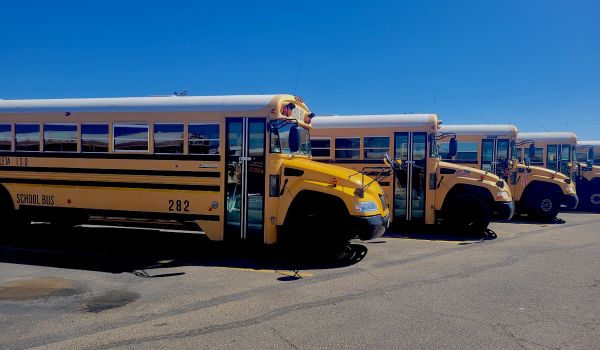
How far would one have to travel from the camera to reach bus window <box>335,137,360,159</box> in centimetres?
1055

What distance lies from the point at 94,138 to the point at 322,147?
515 centimetres

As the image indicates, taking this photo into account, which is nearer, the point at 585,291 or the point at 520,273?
the point at 585,291

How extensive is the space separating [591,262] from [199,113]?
690 cm

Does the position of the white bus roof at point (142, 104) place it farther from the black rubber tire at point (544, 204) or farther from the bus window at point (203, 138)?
the black rubber tire at point (544, 204)

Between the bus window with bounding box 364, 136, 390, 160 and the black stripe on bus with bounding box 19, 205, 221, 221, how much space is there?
177 inches

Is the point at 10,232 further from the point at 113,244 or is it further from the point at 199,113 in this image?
the point at 199,113

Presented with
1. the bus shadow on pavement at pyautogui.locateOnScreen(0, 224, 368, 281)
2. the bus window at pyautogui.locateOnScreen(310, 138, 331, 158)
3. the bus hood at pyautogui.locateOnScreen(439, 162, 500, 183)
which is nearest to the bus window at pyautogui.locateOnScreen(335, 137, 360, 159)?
the bus window at pyautogui.locateOnScreen(310, 138, 331, 158)

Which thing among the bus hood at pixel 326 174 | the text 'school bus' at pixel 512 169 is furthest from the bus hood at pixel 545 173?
the bus hood at pixel 326 174

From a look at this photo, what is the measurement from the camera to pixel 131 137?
7.60 metres

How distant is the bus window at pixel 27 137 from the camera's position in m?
8.07

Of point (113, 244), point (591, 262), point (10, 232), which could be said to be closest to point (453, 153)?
point (591, 262)

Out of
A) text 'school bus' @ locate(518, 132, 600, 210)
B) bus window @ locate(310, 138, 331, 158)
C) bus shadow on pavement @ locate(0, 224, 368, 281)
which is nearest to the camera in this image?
bus shadow on pavement @ locate(0, 224, 368, 281)

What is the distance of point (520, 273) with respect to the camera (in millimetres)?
6590

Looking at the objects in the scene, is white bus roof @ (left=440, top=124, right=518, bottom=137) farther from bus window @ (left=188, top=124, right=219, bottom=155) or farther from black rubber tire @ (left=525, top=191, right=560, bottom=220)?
bus window @ (left=188, top=124, right=219, bottom=155)
